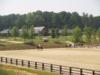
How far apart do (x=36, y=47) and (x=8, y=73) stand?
61.4 metres

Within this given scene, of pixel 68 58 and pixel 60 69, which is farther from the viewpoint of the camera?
pixel 68 58

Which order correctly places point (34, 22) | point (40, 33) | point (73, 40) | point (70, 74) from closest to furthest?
point (70, 74), point (73, 40), point (40, 33), point (34, 22)

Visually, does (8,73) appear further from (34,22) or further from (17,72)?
(34,22)

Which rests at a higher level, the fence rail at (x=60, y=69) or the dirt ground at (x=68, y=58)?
the fence rail at (x=60, y=69)

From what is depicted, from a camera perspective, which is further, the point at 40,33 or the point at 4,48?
the point at 40,33

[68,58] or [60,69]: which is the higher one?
[60,69]

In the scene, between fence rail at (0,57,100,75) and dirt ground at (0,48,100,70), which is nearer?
fence rail at (0,57,100,75)

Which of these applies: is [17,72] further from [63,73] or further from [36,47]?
[36,47]

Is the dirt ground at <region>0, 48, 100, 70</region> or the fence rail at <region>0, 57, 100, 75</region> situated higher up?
the fence rail at <region>0, 57, 100, 75</region>

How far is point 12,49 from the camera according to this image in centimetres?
8931

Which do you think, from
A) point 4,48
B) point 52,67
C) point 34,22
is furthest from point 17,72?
point 34,22

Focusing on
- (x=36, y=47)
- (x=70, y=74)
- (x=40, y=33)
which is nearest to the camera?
(x=70, y=74)

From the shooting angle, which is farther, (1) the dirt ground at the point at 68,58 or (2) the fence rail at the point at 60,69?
(1) the dirt ground at the point at 68,58

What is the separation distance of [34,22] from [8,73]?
16472 cm
